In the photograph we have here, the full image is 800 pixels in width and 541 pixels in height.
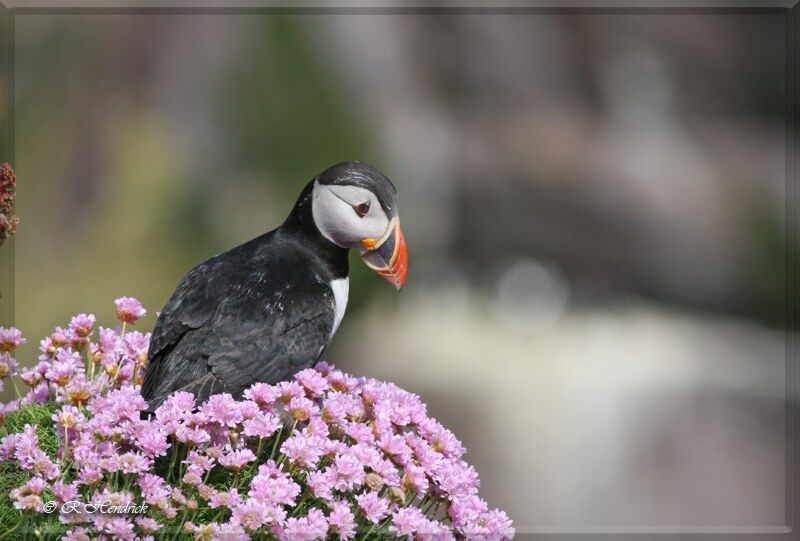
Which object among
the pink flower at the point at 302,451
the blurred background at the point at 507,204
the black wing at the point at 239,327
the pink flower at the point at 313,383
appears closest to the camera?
the pink flower at the point at 302,451

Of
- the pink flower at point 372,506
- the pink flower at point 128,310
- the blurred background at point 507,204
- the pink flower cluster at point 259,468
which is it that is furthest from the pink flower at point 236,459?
the blurred background at point 507,204

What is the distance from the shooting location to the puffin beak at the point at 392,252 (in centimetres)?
235

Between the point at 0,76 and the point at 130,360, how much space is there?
5.54 ft

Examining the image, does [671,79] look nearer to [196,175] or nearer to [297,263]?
[196,175]

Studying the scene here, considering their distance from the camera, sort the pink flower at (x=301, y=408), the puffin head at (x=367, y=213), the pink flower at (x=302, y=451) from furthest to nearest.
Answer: the puffin head at (x=367, y=213), the pink flower at (x=301, y=408), the pink flower at (x=302, y=451)

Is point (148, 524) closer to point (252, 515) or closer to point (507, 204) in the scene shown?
point (252, 515)

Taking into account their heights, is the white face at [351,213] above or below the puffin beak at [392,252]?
above

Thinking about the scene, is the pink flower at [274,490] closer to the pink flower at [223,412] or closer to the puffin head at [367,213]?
the pink flower at [223,412]

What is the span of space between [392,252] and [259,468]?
0.77m

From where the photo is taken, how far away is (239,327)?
215 cm

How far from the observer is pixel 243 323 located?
7.10 ft

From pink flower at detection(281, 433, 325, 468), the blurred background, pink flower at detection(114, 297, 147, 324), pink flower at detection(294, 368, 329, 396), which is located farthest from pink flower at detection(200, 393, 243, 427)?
the blurred background

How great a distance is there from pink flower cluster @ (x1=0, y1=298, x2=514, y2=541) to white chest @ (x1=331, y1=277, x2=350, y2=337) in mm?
427

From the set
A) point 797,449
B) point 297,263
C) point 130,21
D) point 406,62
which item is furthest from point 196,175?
point 797,449
